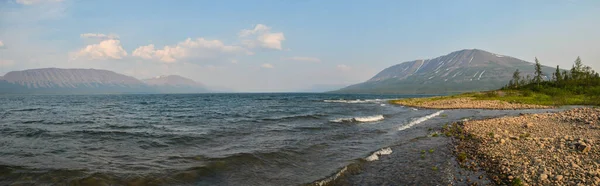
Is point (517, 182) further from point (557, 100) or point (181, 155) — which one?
point (557, 100)

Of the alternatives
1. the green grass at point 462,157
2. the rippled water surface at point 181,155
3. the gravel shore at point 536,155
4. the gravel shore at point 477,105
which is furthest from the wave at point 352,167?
the gravel shore at point 477,105

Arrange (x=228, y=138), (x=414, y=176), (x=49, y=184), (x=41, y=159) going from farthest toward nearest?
(x=228, y=138) < (x=41, y=159) < (x=414, y=176) < (x=49, y=184)

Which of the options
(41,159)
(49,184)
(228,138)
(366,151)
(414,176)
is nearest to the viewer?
(49,184)

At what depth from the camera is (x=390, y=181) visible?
1235 centimetres

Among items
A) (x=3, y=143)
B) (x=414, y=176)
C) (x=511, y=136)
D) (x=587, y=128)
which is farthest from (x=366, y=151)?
(x=3, y=143)

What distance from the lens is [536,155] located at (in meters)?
13.8

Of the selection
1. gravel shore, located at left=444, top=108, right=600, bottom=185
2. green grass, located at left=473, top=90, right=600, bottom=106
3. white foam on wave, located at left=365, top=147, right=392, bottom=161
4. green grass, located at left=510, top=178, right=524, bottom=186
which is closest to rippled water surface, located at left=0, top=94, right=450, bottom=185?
white foam on wave, located at left=365, top=147, right=392, bottom=161

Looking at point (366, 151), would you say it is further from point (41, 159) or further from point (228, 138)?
point (41, 159)

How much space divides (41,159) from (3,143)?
8.36m

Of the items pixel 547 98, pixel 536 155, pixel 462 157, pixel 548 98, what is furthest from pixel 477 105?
pixel 462 157

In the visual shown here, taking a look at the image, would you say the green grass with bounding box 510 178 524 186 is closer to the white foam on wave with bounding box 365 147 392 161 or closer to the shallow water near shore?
the shallow water near shore

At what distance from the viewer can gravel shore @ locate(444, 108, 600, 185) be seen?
35.4 feet

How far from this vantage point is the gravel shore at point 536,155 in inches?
425

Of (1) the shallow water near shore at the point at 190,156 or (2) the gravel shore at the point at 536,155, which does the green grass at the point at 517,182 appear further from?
(1) the shallow water near shore at the point at 190,156
